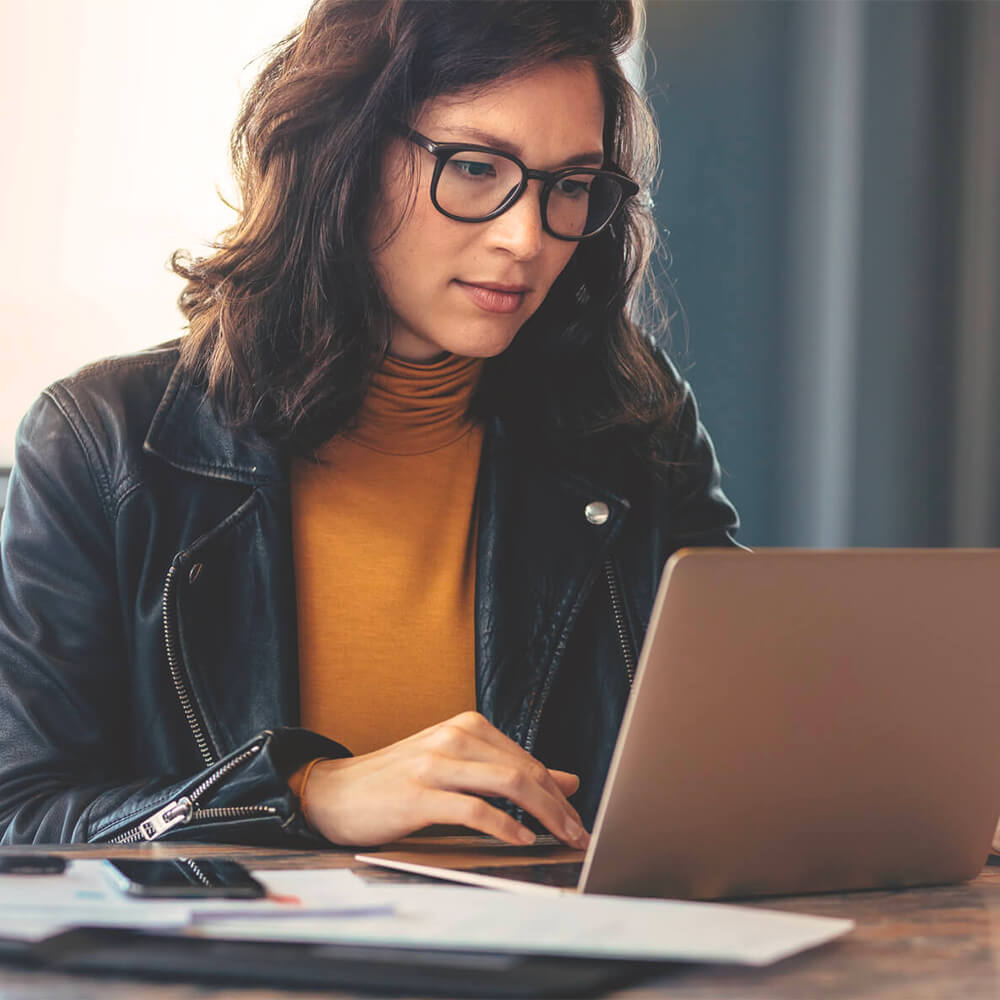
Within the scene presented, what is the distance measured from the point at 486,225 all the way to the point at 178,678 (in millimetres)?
566

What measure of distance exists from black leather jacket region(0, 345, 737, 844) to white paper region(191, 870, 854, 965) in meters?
0.39

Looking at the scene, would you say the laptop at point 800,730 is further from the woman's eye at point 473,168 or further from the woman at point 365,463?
the woman's eye at point 473,168

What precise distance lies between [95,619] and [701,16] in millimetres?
1862

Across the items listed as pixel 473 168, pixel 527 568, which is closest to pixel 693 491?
pixel 527 568

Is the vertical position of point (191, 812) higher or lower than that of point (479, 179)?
lower

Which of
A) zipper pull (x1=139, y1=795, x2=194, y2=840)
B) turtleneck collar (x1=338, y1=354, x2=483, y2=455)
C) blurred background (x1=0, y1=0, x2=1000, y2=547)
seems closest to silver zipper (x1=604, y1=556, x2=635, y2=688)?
turtleneck collar (x1=338, y1=354, x2=483, y2=455)

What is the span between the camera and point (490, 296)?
1398 mm

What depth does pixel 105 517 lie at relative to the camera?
133 centimetres

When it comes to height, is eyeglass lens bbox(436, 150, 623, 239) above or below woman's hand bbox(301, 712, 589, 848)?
above

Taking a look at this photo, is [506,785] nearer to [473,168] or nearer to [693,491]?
[473,168]

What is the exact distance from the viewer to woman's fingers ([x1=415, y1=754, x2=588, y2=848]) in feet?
3.06

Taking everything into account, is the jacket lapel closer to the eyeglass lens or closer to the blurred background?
the eyeglass lens


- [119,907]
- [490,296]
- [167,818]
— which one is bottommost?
[167,818]

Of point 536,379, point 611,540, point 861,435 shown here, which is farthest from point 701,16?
point 611,540
